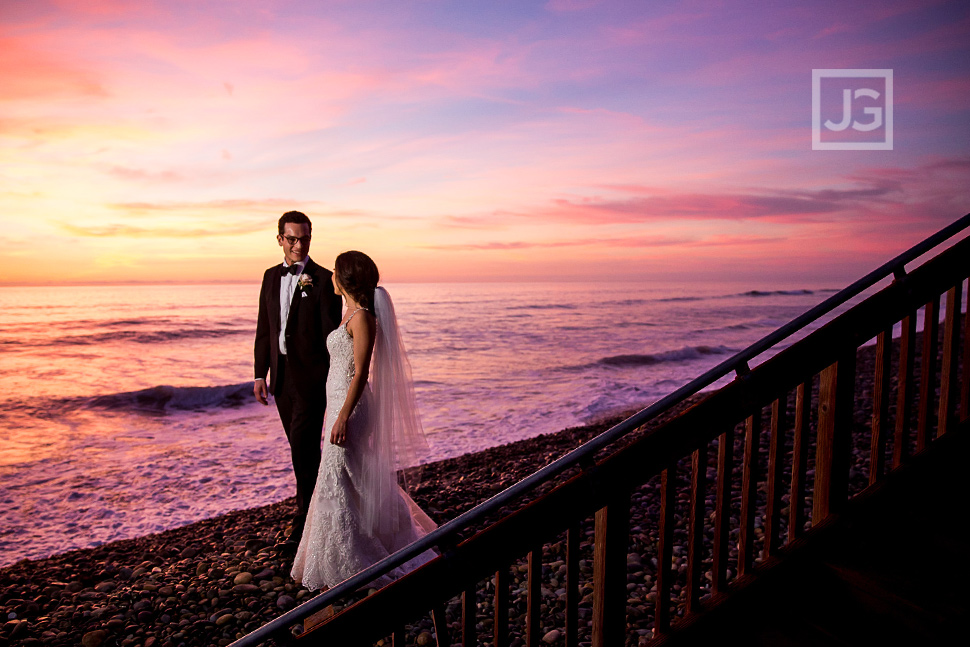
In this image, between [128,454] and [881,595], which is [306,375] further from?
[128,454]

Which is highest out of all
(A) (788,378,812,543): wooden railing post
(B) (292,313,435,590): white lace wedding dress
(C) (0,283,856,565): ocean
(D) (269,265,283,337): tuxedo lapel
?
(D) (269,265,283,337): tuxedo lapel

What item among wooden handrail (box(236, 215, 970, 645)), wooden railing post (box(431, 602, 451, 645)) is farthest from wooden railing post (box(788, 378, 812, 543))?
wooden railing post (box(431, 602, 451, 645))

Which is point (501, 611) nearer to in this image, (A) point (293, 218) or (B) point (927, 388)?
(B) point (927, 388)

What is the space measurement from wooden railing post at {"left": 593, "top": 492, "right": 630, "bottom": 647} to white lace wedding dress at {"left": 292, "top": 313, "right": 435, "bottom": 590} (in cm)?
230

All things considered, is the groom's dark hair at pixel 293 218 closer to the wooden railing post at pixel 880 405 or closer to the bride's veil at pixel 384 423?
the bride's veil at pixel 384 423

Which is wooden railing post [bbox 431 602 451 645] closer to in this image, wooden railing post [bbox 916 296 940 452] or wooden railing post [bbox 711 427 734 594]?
wooden railing post [bbox 711 427 734 594]

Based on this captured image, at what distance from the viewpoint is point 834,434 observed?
2.52m

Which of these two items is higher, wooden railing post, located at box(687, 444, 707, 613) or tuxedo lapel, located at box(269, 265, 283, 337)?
tuxedo lapel, located at box(269, 265, 283, 337)

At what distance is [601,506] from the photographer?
1.97 m

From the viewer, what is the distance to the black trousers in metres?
4.69

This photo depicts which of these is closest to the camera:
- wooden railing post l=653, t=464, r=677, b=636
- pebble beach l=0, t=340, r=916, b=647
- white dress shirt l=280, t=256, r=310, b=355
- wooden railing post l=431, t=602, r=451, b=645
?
wooden railing post l=431, t=602, r=451, b=645

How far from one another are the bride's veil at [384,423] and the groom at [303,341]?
2.38 ft

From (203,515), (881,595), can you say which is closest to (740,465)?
(881,595)

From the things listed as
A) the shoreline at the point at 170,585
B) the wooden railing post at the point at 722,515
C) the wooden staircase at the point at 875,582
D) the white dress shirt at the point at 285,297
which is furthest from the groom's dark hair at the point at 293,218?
the wooden staircase at the point at 875,582
